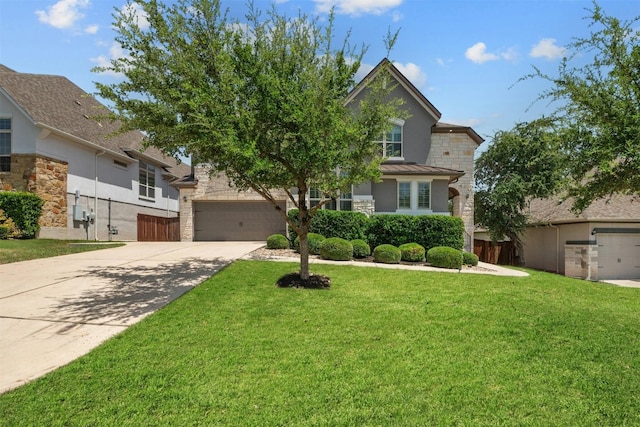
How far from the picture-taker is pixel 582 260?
63.0ft

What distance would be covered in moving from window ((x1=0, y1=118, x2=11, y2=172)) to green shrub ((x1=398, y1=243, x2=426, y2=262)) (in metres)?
19.3

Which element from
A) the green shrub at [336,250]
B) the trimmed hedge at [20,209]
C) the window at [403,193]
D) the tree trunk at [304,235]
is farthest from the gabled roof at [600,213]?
the trimmed hedge at [20,209]

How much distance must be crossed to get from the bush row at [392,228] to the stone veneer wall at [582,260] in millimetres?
8534

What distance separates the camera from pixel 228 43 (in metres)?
8.33

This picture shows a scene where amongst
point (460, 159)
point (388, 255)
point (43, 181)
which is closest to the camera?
point (388, 255)

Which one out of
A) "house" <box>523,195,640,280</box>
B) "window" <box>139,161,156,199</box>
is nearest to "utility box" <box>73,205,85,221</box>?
"window" <box>139,161,156,199</box>

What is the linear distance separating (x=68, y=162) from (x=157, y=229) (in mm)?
7151

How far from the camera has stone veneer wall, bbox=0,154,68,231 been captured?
17500 millimetres

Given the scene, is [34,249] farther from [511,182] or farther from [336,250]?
[511,182]

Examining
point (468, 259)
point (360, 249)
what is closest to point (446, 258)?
point (468, 259)

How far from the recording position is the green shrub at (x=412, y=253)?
14.4 metres

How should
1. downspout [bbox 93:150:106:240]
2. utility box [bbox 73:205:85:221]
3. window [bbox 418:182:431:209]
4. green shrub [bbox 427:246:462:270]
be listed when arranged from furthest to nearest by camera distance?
1. downspout [bbox 93:150:106:240]
2. utility box [bbox 73:205:85:221]
3. window [bbox 418:182:431:209]
4. green shrub [bbox 427:246:462:270]

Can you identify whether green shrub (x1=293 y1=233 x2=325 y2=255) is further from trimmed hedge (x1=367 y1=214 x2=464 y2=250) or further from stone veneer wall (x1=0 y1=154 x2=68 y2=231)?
stone veneer wall (x1=0 y1=154 x2=68 y2=231)

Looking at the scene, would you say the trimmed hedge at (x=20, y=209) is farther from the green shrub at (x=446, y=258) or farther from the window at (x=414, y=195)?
the green shrub at (x=446, y=258)
